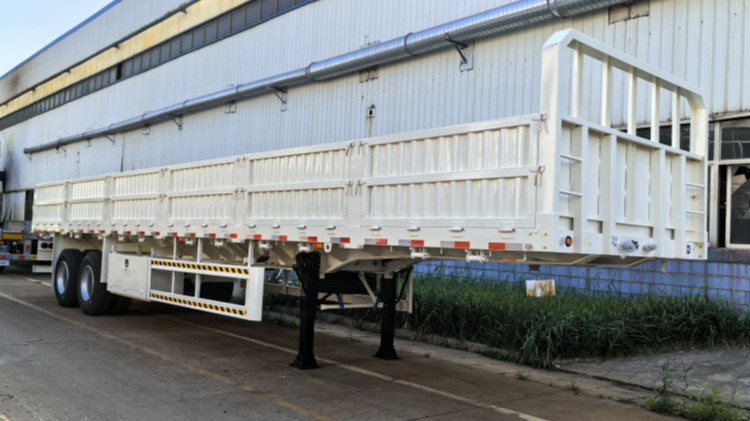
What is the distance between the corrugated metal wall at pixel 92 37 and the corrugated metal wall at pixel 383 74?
113 inches

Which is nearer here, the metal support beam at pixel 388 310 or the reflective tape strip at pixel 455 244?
the reflective tape strip at pixel 455 244

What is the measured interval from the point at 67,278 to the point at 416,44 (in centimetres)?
909

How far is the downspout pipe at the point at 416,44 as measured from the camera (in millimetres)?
11539

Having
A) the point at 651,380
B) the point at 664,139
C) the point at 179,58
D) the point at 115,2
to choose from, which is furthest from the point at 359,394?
the point at 115,2

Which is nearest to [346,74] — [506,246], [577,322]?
[577,322]

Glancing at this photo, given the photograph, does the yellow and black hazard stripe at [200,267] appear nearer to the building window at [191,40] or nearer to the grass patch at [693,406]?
the grass patch at [693,406]

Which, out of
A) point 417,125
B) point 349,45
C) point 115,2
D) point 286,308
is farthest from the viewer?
point 115,2

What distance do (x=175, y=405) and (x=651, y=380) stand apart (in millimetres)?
5436

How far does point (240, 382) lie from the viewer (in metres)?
6.64

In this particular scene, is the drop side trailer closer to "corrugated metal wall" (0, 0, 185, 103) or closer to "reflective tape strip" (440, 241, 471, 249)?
"corrugated metal wall" (0, 0, 185, 103)

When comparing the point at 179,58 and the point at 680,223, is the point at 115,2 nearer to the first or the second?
the point at 179,58

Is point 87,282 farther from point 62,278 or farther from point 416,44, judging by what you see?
point 416,44

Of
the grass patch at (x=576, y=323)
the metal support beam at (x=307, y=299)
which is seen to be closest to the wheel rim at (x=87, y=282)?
the grass patch at (x=576, y=323)

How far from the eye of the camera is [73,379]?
6.46 metres
